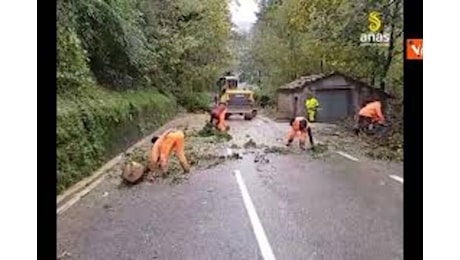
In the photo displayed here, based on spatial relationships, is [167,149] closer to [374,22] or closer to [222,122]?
[222,122]

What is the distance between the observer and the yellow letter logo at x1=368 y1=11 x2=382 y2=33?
75.8 inches

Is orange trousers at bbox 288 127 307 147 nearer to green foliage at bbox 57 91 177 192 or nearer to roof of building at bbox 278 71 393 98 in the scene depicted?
roof of building at bbox 278 71 393 98

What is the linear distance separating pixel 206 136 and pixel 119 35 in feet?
1.59

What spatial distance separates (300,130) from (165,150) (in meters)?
0.50

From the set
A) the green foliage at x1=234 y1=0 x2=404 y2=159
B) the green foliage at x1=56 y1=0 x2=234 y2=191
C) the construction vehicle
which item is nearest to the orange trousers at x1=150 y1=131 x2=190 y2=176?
the green foliage at x1=56 y1=0 x2=234 y2=191

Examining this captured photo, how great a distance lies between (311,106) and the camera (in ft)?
7.15

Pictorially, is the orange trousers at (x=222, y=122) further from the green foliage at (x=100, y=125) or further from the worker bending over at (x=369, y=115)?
the worker bending over at (x=369, y=115)

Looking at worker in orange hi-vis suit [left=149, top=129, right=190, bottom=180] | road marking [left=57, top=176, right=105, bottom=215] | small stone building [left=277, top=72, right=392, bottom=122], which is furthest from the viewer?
small stone building [left=277, top=72, right=392, bottom=122]

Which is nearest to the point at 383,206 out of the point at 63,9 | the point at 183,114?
the point at 183,114

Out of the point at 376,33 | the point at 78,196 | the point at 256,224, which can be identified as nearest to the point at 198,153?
the point at 256,224

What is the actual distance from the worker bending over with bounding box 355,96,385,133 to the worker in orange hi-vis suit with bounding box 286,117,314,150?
0.17 meters

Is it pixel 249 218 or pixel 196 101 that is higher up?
pixel 196 101

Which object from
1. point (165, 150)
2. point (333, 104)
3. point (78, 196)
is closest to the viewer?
point (78, 196)

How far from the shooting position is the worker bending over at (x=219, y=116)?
2154 mm
